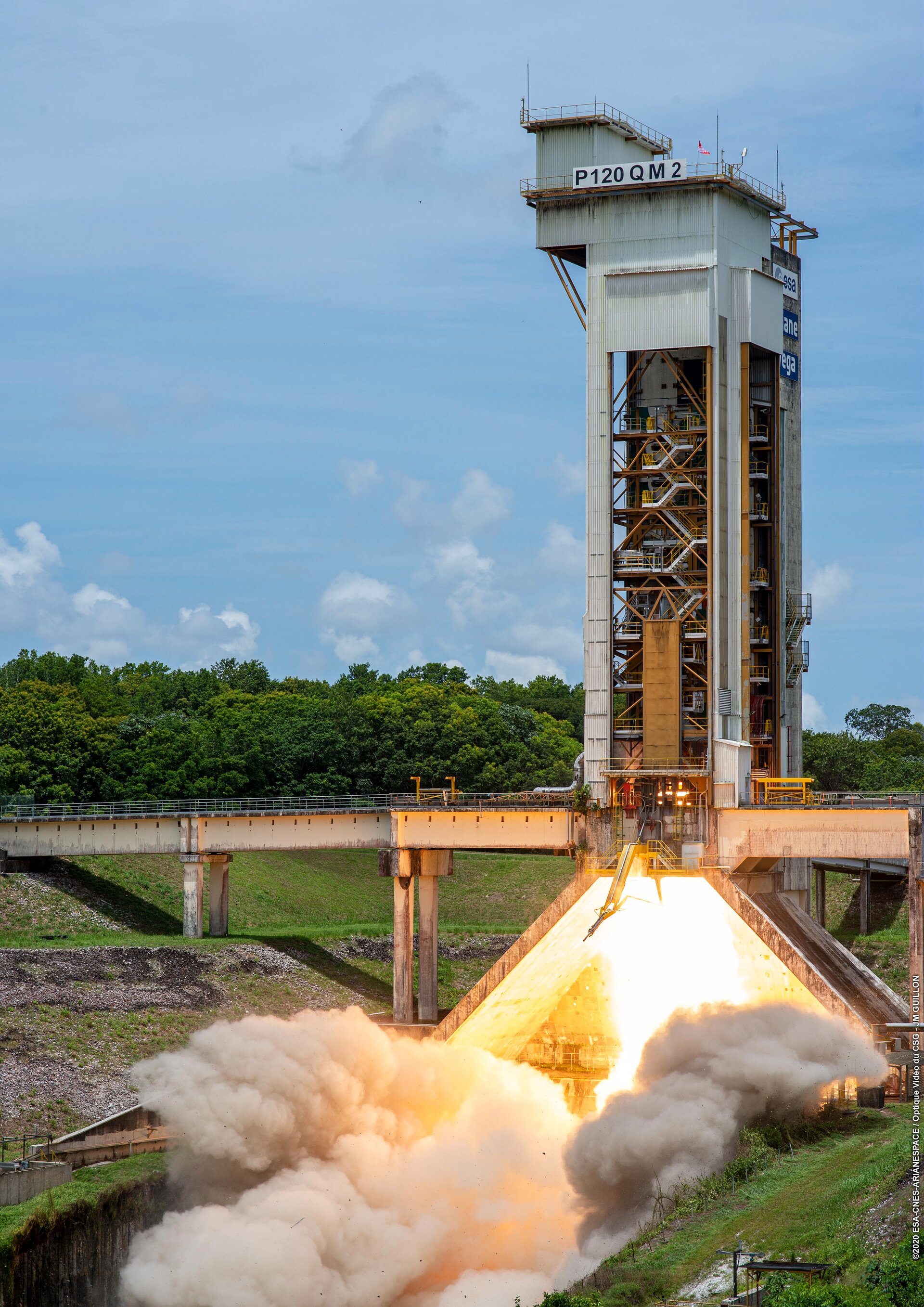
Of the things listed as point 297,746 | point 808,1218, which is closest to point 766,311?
point 808,1218

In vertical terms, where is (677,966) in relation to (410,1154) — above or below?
above

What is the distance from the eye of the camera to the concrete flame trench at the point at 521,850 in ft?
243

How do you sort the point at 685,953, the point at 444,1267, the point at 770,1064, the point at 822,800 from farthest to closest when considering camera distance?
1. the point at 822,800
2. the point at 685,953
3. the point at 770,1064
4. the point at 444,1267

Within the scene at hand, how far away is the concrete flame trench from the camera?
74188 millimetres

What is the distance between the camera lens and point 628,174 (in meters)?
83.6

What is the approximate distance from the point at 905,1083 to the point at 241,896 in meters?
57.9

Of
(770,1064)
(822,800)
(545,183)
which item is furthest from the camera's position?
(545,183)

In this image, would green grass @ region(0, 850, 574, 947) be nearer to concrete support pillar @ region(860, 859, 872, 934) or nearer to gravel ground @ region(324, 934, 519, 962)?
gravel ground @ region(324, 934, 519, 962)

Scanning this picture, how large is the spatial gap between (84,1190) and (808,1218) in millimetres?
25415

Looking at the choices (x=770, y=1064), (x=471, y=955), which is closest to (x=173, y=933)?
(x=471, y=955)

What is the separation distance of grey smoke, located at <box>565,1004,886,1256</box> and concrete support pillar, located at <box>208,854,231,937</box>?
39.2m

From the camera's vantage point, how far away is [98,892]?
365 feet

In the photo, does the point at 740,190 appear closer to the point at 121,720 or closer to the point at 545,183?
the point at 545,183

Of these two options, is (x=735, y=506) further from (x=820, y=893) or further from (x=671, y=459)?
(x=820, y=893)
